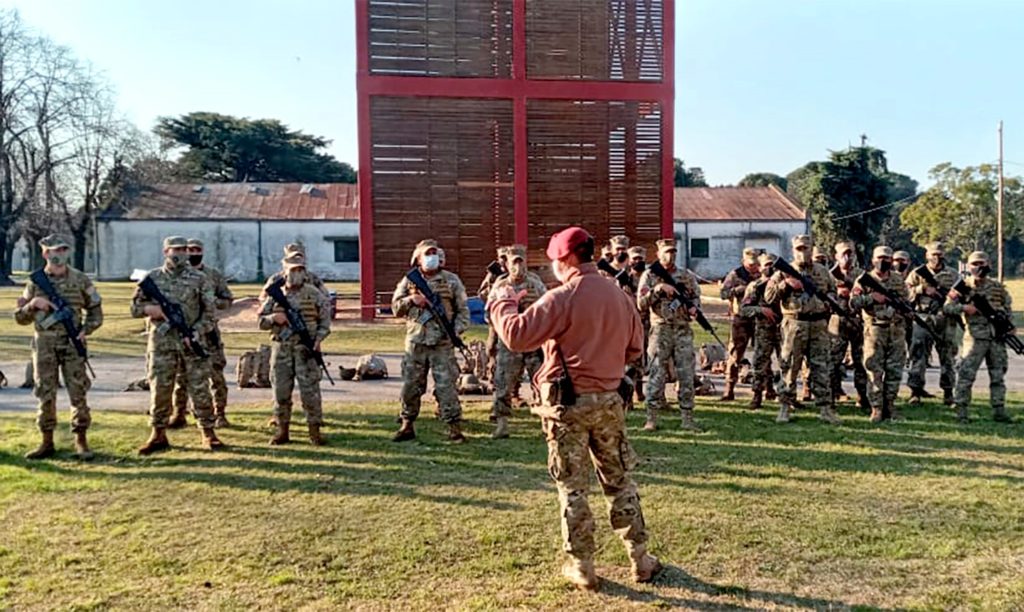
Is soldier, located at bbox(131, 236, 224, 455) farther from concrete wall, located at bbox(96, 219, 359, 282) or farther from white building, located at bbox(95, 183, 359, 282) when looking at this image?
concrete wall, located at bbox(96, 219, 359, 282)

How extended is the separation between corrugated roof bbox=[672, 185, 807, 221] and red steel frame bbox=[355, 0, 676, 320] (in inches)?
908

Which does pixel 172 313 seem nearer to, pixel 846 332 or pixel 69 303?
pixel 69 303

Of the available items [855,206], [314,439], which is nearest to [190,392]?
[314,439]

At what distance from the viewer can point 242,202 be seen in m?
42.7

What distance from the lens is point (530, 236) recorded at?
749 inches

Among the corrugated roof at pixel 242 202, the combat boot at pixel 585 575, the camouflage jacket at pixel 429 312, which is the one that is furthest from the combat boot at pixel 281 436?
the corrugated roof at pixel 242 202

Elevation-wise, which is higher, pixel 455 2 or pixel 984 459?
pixel 455 2

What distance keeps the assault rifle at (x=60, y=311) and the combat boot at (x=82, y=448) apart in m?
0.79

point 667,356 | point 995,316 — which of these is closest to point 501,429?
point 667,356

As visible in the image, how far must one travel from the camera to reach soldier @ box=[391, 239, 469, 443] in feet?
25.7

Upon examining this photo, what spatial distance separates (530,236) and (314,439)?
1193 centimetres

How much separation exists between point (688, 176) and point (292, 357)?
6130 cm

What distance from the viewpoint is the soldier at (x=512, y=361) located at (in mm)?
8266

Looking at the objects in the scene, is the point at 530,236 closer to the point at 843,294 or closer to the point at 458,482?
the point at 843,294
